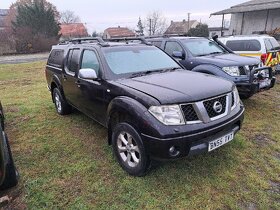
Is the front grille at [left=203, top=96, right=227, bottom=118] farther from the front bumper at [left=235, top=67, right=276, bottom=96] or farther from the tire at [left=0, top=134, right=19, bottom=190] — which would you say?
the front bumper at [left=235, top=67, right=276, bottom=96]

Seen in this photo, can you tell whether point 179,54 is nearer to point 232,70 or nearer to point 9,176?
point 232,70

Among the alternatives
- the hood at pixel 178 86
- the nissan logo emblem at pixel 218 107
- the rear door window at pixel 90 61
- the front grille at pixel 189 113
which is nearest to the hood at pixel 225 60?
the hood at pixel 178 86

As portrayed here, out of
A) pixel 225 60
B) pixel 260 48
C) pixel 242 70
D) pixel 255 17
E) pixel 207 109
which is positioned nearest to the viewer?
pixel 207 109

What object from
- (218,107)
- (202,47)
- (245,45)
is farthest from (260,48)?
(218,107)

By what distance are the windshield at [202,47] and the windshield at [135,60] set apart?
8.26ft

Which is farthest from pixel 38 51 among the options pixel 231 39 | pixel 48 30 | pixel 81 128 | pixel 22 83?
pixel 81 128

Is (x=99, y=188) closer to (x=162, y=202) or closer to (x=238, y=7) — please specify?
(x=162, y=202)

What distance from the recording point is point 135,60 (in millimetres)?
4219

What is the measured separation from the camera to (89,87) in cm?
424

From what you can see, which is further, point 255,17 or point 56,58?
point 255,17

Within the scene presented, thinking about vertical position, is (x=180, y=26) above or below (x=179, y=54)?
below

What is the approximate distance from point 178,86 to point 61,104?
11.5 feet

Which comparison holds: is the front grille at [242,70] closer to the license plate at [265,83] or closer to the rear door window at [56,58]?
the license plate at [265,83]

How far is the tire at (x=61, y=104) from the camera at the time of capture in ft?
19.1
